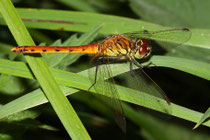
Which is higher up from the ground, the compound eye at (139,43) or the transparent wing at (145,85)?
the compound eye at (139,43)

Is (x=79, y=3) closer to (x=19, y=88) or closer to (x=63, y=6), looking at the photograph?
(x=63, y=6)

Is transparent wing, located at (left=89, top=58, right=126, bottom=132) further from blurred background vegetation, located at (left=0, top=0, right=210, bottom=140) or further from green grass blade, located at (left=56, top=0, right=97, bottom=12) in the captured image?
green grass blade, located at (left=56, top=0, right=97, bottom=12)

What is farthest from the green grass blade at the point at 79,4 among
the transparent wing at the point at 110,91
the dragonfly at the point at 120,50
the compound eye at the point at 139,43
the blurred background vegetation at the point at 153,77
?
the transparent wing at the point at 110,91

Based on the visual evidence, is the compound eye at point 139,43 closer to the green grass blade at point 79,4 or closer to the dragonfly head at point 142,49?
the dragonfly head at point 142,49

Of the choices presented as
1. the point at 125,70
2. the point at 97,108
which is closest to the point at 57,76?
the point at 125,70

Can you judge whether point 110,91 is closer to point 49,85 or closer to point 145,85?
point 145,85

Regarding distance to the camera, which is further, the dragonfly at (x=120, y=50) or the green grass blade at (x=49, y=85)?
the dragonfly at (x=120, y=50)

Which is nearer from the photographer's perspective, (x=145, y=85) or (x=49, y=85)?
(x=49, y=85)

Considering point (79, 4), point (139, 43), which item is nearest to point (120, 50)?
point (139, 43)
